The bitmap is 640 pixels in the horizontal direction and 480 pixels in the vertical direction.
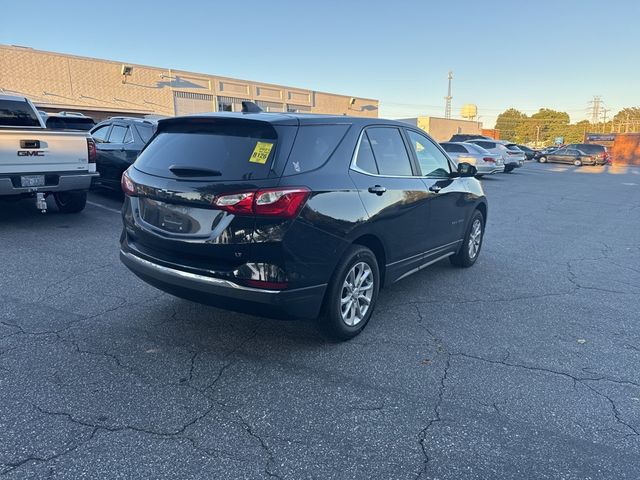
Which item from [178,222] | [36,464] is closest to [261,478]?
[36,464]

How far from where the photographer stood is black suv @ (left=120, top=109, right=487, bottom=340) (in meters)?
3.10

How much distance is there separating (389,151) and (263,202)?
1717mm

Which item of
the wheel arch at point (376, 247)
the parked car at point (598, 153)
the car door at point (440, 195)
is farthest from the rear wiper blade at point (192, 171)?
the parked car at point (598, 153)

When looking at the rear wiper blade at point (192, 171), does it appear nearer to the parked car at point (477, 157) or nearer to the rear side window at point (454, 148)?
the parked car at point (477, 157)

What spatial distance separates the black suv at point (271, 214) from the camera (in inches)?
122

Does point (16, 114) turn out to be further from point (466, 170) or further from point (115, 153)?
→ point (466, 170)

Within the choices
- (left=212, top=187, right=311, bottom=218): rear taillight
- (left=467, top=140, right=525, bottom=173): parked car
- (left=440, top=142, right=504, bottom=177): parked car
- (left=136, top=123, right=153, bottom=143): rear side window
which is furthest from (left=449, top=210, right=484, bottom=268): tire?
(left=467, top=140, right=525, bottom=173): parked car

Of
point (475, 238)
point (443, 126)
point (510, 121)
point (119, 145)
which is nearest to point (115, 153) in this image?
point (119, 145)

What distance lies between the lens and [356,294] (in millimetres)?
3812

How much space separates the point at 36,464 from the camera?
2.33 meters

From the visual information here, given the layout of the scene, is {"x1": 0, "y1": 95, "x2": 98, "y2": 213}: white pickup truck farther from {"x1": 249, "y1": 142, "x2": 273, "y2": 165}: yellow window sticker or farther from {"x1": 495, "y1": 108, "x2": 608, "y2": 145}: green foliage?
{"x1": 495, "y1": 108, "x2": 608, "y2": 145}: green foliage

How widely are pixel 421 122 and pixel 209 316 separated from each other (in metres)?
51.7

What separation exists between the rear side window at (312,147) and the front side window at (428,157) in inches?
52.5

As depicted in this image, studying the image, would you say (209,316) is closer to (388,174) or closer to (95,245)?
(388,174)
